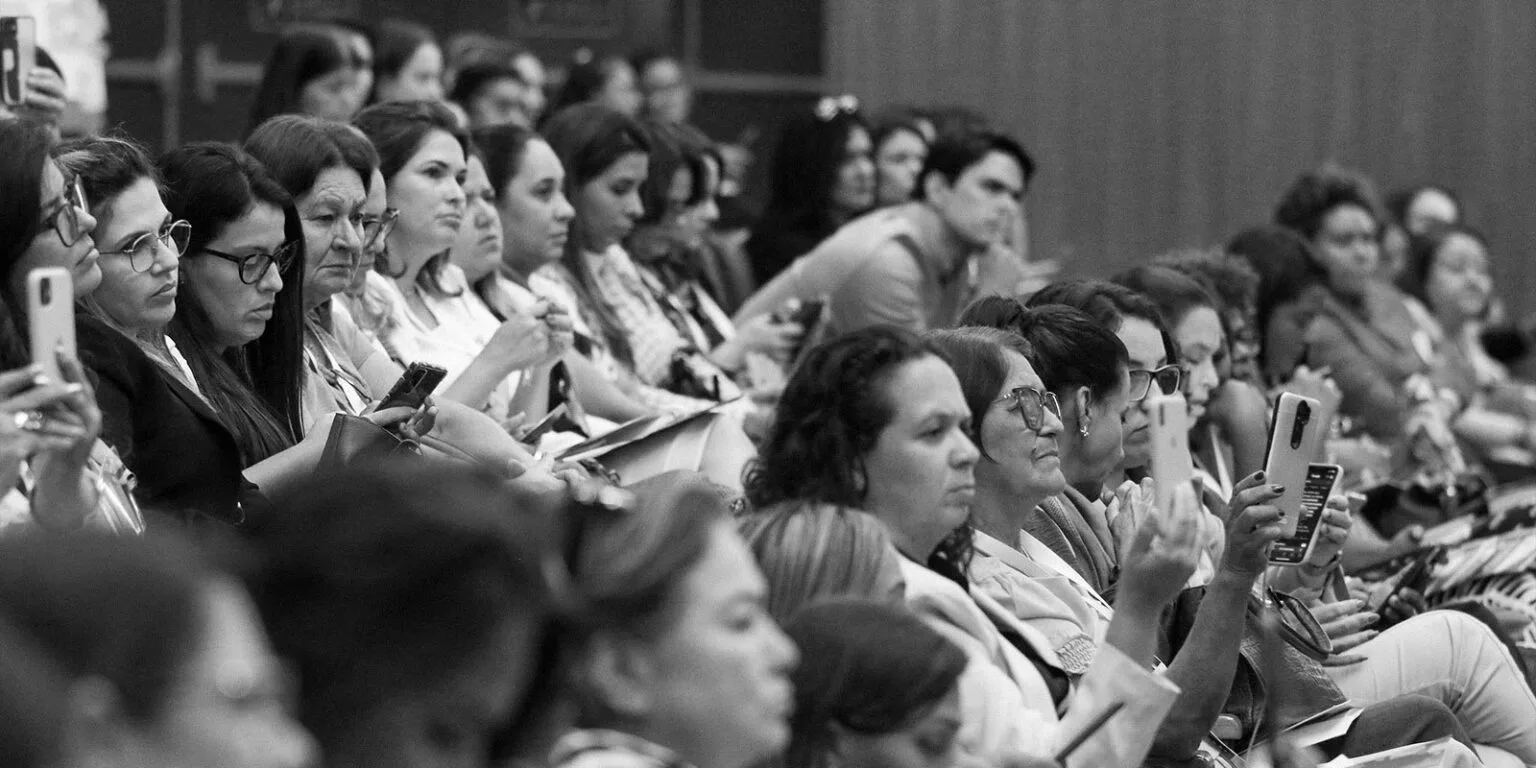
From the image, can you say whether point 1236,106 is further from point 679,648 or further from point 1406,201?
point 679,648

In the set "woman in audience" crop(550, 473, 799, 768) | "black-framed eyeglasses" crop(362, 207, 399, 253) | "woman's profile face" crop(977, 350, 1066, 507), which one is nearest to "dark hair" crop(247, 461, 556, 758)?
"woman in audience" crop(550, 473, 799, 768)

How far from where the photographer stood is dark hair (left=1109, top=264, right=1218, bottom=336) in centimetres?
426

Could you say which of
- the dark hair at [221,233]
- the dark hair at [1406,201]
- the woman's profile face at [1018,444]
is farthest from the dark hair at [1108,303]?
the dark hair at [1406,201]

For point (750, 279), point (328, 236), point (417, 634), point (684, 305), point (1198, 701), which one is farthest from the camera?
point (750, 279)

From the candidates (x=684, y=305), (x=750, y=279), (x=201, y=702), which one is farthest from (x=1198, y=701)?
(x=750, y=279)

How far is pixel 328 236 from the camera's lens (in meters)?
3.68

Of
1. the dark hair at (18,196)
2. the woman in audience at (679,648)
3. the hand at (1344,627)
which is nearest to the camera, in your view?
the woman in audience at (679,648)

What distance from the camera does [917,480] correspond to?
8.77 feet

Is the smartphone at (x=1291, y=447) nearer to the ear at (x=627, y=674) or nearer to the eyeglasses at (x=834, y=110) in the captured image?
the ear at (x=627, y=674)

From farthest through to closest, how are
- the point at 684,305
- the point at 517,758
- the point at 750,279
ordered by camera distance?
the point at 750,279
the point at 684,305
the point at 517,758

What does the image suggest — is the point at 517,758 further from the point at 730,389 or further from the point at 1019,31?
the point at 1019,31

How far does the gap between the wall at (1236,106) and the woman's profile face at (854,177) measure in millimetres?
2959

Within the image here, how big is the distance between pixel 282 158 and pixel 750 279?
3.05m

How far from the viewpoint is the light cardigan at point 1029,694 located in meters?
2.53
